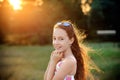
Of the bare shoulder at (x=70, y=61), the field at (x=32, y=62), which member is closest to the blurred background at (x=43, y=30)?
the field at (x=32, y=62)

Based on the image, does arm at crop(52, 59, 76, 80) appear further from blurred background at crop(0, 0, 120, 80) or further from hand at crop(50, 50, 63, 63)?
blurred background at crop(0, 0, 120, 80)

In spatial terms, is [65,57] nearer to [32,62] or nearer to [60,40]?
[60,40]

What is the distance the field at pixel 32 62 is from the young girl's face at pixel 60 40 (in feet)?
13.7

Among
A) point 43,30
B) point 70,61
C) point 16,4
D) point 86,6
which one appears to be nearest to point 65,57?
point 70,61

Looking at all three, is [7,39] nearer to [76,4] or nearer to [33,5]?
[33,5]

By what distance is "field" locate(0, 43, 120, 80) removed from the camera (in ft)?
22.7

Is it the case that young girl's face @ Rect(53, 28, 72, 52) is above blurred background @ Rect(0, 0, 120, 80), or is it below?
above

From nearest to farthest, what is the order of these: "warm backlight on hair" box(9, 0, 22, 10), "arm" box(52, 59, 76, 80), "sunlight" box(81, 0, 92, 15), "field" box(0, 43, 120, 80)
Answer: "arm" box(52, 59, 76, 80)
"warm backlight on hair" box(9, 0, 22, 10)
"sunlight" box(81, 0, 92, 15)
"field" box(0, 43, 120, 80)

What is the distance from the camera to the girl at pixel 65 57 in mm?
2564

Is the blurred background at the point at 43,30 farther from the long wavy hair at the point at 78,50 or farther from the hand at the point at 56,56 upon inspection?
the hand at the point at 56,56

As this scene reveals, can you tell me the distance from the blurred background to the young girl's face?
3.77 metres

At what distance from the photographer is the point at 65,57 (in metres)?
2.61

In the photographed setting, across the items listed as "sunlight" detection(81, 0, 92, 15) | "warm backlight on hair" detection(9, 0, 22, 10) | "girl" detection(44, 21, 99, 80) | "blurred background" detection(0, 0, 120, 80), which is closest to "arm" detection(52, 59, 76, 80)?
"girl" detection(44, 21, 99, 80)

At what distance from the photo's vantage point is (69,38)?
8.60ft
